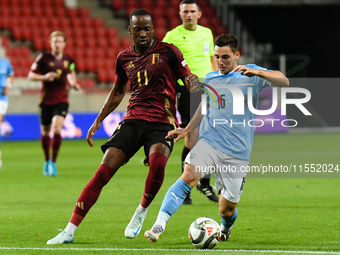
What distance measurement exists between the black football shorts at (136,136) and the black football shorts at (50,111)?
4.88m

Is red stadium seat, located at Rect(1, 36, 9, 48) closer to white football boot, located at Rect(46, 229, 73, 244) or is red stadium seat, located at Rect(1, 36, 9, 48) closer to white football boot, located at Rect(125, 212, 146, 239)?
white football boot, located at Rect(125, 212, 146, 239)

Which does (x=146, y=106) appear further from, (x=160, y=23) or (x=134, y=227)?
(x=160, y=23)

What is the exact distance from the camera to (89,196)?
15.1ft

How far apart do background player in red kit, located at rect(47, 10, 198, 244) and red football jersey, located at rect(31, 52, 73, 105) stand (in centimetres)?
480

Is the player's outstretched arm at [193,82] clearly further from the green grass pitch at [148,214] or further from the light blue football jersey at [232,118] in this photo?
the green grass pitch at [148,214]

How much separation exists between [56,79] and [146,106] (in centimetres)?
526

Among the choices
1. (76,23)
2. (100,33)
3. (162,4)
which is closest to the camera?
(76,23)

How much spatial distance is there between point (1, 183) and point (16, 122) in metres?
8.97

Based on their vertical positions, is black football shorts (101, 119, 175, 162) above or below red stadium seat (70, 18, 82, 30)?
above

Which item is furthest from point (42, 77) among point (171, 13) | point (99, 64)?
point (171, 13)

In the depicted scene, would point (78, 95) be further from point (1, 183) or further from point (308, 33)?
point (308, 33)

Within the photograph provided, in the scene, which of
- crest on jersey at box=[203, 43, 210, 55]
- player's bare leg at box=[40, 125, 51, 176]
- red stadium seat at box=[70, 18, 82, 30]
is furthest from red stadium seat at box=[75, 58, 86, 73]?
crest on jersey at box=[203, 43, 210, 55]

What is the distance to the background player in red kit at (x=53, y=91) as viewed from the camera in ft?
31.4

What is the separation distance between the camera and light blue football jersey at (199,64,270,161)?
471cm
